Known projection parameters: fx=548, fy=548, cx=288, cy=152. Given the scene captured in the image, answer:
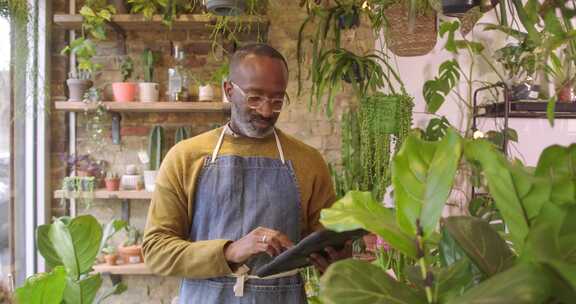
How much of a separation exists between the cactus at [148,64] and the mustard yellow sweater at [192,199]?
1912mm

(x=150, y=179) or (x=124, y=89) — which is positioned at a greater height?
(x=124, y=89)

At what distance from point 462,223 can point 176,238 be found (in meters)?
1.11

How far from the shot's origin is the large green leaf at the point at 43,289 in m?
1.26

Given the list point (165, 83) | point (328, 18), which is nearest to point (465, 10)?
point (328, 18)

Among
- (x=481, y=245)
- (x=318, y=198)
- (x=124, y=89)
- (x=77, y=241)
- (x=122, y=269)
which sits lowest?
(x=122, y=269)

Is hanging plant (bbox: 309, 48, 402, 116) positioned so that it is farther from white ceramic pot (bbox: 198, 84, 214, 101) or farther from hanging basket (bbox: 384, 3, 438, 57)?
white ceramic pot (bbox: 198, 84, 214, 101)

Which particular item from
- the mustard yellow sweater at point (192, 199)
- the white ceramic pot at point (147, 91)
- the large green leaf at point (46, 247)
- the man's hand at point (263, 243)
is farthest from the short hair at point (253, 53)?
the white ceramic pot at point (147, 91)

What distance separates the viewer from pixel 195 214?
165 cm

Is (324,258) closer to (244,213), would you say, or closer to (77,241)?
(244,213)

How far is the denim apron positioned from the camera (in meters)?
1.59

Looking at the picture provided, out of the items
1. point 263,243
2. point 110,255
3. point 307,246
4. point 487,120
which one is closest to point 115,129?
point 110,255

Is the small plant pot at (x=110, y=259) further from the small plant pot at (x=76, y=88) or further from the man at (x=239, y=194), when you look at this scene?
the man at (x=239, y=194)

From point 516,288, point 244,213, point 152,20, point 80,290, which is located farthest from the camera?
point 152,20

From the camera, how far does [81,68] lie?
3430mm
